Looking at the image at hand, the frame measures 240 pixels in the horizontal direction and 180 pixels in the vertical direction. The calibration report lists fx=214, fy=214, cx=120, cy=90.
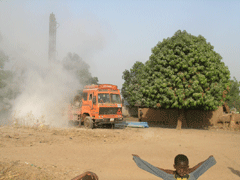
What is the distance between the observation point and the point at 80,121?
17.4 m

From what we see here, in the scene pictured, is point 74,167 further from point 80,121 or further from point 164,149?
point 80,121

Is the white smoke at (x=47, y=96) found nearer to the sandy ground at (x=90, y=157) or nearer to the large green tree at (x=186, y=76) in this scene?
the sandy ground at (x=90, y=157)

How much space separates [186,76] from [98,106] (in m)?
7.18

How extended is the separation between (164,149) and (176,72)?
8.60m

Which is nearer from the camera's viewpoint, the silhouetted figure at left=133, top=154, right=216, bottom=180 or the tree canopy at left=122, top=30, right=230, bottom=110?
the silhouetted figure at left=133, top=154, right=216, bottom=180

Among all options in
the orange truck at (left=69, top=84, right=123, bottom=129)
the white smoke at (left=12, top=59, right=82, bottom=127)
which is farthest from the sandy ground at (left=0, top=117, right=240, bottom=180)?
the white smoke at (left=12, top=59, right=82, bottom=127)

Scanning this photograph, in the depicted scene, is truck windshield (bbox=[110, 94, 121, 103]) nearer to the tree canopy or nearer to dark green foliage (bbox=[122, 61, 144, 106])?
the tree canopy

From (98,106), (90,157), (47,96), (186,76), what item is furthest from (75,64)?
(90,157)

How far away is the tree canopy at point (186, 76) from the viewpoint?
16.4m

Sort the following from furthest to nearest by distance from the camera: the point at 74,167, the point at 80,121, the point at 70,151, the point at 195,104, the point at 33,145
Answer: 1. the point at 80,121
2. the point at 195,104
3. the point at 33,145
4. the point at 70,151
5. the point at 74,167

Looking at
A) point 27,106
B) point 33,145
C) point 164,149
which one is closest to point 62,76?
point 27,106

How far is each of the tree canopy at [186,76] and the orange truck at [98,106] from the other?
298cm

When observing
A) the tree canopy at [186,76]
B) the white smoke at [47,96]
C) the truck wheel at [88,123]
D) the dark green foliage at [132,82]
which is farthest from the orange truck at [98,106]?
the dark green foliage at [132,82]

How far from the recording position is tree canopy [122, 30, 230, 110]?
16.4 m
